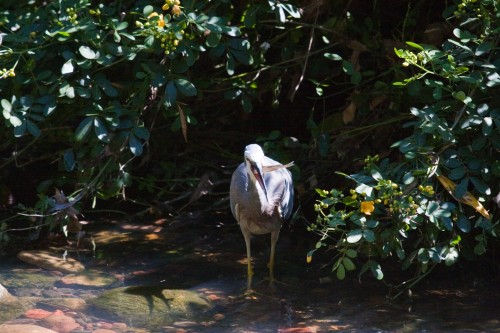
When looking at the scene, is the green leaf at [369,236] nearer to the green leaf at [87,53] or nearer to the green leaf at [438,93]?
the green leaf at [438,93]

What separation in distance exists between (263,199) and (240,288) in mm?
518

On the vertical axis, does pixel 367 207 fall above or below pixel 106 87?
below

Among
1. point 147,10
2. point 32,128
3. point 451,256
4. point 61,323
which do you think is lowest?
point 61,323

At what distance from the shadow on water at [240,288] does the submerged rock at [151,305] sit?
23 mm

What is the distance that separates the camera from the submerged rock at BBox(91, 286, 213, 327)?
4.25 metres

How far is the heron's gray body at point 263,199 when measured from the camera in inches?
188

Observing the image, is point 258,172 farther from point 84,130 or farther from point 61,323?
point 61,323

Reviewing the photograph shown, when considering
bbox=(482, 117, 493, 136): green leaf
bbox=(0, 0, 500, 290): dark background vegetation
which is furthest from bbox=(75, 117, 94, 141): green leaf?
bbox=(482, 117, 493, 136): green leaf

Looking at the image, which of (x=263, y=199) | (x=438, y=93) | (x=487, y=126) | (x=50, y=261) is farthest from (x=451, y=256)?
(x=50, y=261)

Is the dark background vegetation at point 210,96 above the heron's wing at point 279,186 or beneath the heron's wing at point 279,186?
above

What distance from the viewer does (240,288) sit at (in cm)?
471

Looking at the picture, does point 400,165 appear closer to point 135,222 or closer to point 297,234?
point 297,234

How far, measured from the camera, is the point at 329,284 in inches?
184

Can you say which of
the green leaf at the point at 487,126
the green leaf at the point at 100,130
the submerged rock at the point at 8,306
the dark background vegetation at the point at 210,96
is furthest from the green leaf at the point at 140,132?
the green leaf at the point at 487,126
